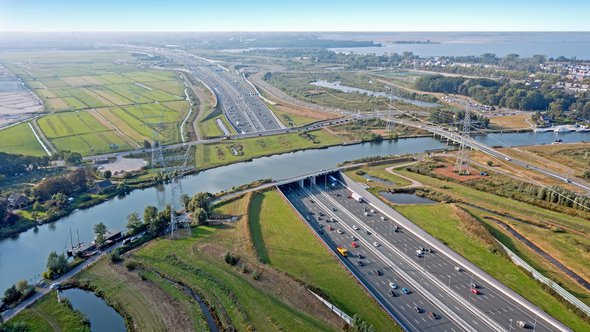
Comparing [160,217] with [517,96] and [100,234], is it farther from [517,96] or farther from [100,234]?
[517,96]

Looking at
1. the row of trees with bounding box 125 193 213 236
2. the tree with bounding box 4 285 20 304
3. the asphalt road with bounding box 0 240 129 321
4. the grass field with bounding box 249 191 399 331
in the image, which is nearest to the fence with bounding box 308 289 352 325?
the grass field with bounding box 249 191 399 331

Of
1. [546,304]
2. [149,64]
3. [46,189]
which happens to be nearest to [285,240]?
[546,304]

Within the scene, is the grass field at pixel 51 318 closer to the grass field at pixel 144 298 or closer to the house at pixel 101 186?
the grass field at pixel 144 298

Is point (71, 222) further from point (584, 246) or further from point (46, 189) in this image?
point (584, 246)

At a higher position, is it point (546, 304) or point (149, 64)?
point (149, 64)

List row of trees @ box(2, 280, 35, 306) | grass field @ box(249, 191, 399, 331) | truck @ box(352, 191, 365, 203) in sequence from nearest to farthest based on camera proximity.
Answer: grass field @ box(249, 191, 399, 331)
row of trees @ box(2, 280, 35, 306)
truck @ box(352, 191, 365, 203)

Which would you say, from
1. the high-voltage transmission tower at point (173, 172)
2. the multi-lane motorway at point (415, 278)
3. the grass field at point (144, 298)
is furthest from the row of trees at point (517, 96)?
the grass field at point (144, 298)

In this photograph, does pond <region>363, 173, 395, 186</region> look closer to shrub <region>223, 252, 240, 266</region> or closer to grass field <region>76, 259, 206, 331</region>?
shrub <region>223, 252, 240, 266</region>
